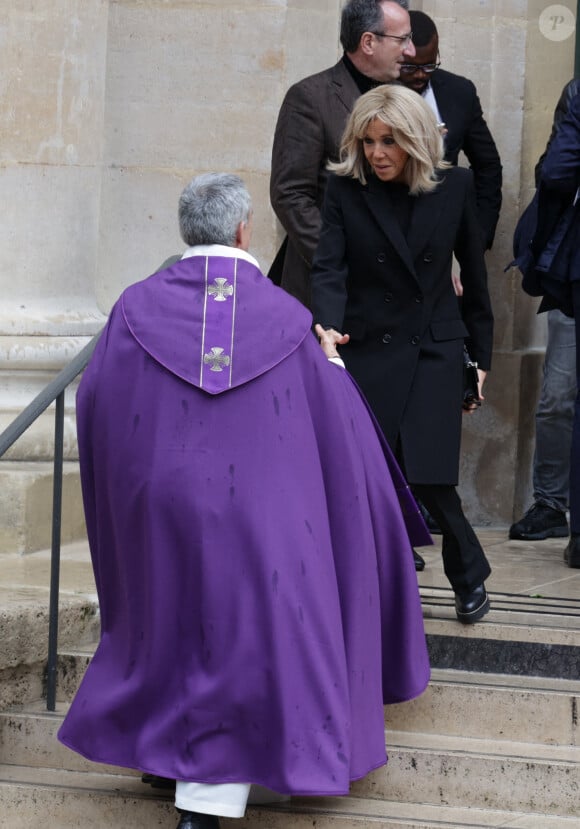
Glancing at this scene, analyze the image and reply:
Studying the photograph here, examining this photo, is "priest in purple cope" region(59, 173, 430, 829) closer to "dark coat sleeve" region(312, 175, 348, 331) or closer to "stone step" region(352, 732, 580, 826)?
"stone step" region(352, 732, 580, 826)

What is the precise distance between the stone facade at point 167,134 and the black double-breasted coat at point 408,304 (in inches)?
73.1

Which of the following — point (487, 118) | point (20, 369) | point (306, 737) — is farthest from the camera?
point (487, 118)

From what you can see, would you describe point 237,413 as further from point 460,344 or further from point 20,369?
point 20,369

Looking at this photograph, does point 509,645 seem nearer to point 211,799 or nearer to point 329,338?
point 329,338

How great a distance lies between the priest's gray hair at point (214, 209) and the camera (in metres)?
4.36

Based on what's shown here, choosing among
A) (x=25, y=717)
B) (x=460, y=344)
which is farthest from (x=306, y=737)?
(x=460, y=344)

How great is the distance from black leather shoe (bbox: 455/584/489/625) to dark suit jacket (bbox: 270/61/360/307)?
154 cm

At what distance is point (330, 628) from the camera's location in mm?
4324

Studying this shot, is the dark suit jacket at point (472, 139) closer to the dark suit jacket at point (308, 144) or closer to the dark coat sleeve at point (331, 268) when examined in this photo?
the dark suit jacket at point (308, 144)

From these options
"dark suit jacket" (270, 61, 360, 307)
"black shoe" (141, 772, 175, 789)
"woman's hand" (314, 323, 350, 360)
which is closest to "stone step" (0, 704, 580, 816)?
"black shoe" (141, 772, 175, 789)

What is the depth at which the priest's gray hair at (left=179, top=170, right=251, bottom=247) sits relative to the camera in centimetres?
436

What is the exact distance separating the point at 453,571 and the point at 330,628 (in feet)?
3.49

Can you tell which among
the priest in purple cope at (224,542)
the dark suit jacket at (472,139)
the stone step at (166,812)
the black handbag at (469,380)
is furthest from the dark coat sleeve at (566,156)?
the stone step at (166,812)

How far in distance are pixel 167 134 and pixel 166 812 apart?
12.1 feet
